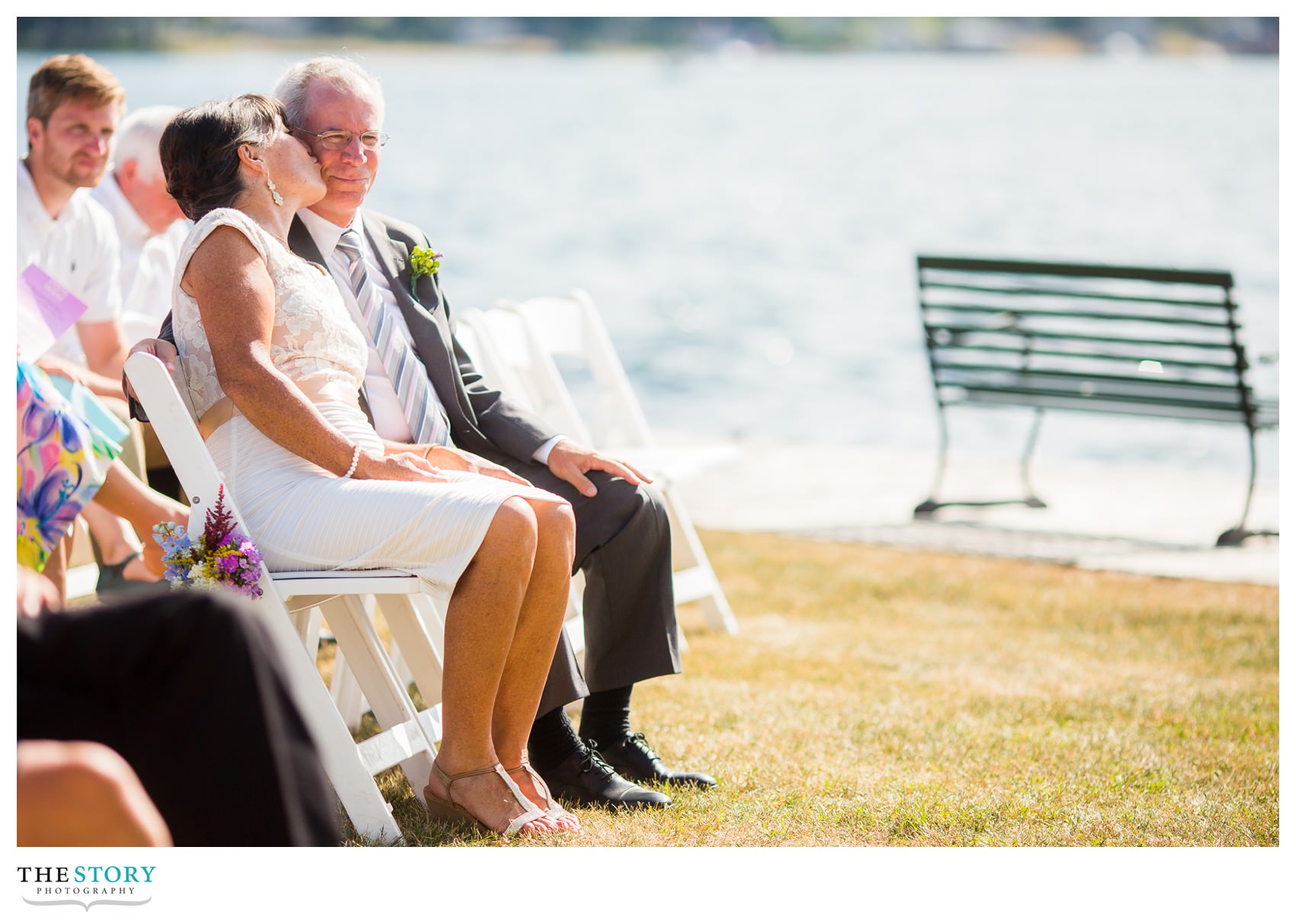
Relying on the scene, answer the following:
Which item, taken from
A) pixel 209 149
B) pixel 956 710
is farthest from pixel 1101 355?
pixel 209 149

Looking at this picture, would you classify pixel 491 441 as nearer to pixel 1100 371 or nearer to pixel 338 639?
pixel 338 639

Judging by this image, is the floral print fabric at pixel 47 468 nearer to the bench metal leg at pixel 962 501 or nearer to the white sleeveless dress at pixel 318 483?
the white sleeveless dress at pixel 318 483

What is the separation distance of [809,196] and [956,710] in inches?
1175

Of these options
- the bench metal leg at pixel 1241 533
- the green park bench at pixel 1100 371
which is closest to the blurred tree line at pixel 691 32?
the green park bench at pixel 1100 371

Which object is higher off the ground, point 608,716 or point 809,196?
point 608,716

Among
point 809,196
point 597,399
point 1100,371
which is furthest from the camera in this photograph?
point 809,196

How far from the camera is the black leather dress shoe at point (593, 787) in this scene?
3043mm

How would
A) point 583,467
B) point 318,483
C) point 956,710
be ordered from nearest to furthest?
point 318,483, point 583,467, point 956,710

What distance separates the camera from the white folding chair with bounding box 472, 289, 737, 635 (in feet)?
14.4

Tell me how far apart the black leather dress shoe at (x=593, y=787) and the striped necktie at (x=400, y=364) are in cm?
79

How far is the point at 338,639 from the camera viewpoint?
122 inches

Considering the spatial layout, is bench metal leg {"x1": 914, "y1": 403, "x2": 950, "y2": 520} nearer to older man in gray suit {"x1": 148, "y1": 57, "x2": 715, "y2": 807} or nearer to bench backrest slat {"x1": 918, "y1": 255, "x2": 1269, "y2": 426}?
bench backrest slat {"x1": 918, "y1": 255, "x2": 1269, "y2": 426}
